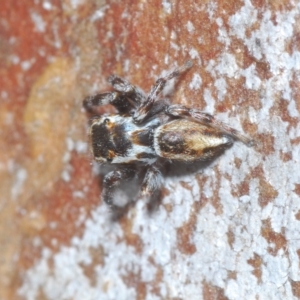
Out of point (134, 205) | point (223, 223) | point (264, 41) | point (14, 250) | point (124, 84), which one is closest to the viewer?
point (264, 41)

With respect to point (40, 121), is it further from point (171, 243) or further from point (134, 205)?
point (171, 243)

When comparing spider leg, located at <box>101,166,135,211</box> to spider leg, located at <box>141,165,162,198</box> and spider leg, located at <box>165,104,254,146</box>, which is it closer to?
spider leg, located at <box>141,165,162,198</box>

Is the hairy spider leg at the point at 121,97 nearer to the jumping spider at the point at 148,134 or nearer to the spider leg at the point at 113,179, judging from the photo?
the jumping spider at the point at 148,134

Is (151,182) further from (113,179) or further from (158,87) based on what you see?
(158,87)

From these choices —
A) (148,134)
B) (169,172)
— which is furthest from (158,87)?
(169,172)

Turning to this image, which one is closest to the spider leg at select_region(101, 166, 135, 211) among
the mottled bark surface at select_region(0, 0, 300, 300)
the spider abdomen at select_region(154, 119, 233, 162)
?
the mottled bark surface at select_region(0, 0, 300, 300)

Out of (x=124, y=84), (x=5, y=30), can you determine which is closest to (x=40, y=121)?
(x=5, y=30)

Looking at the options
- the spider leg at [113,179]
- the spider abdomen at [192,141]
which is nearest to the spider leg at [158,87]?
the spider abdomen at [192,141]
